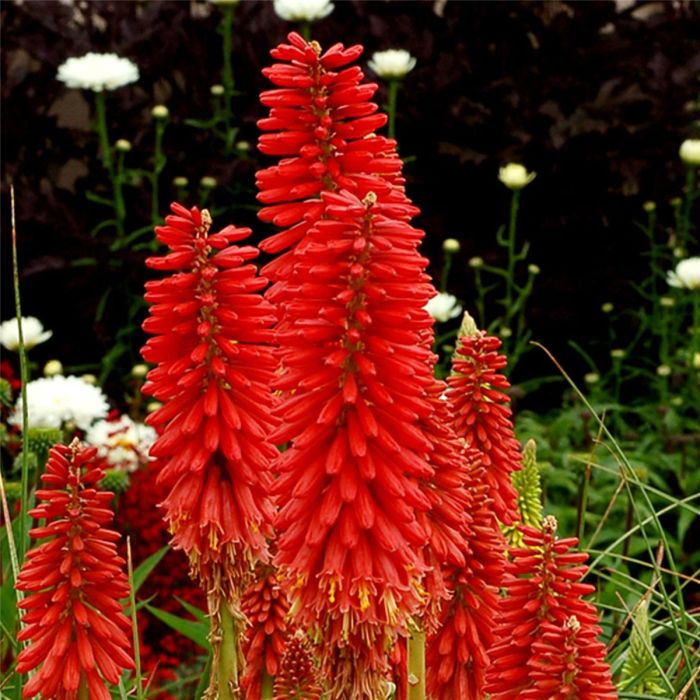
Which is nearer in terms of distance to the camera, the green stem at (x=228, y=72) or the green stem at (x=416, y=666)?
the green stem at (x=416, y=666)

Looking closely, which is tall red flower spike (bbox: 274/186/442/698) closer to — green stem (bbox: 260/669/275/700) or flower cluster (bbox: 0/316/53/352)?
green stem (bbox: 260/669/275/700)

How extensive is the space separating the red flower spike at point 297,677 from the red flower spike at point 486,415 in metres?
0.38

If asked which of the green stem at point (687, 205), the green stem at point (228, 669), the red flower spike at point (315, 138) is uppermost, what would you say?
the green stem at point (687, 205)

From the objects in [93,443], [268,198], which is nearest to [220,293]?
[268,198]

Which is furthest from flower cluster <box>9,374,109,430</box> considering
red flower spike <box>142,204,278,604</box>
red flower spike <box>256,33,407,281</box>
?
red flower spike <box>256,33,407,281</box>

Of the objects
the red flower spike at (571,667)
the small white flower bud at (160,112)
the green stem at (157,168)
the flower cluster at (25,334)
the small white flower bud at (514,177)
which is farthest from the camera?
the green stem at (157,168)

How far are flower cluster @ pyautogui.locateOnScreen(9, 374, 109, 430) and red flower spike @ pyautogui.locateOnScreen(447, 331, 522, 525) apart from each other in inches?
105

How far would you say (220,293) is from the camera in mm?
1828

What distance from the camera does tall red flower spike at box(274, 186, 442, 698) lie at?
1.60 metres

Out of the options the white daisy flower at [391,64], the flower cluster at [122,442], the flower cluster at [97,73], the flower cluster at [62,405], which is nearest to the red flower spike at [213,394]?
the flower cluster at [62,405]

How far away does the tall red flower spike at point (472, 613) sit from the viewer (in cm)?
212

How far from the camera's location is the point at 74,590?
6.11 feet

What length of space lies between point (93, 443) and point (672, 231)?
3.19 m

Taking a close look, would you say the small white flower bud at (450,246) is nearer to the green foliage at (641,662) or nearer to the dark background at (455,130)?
the dark background at (455,130)
